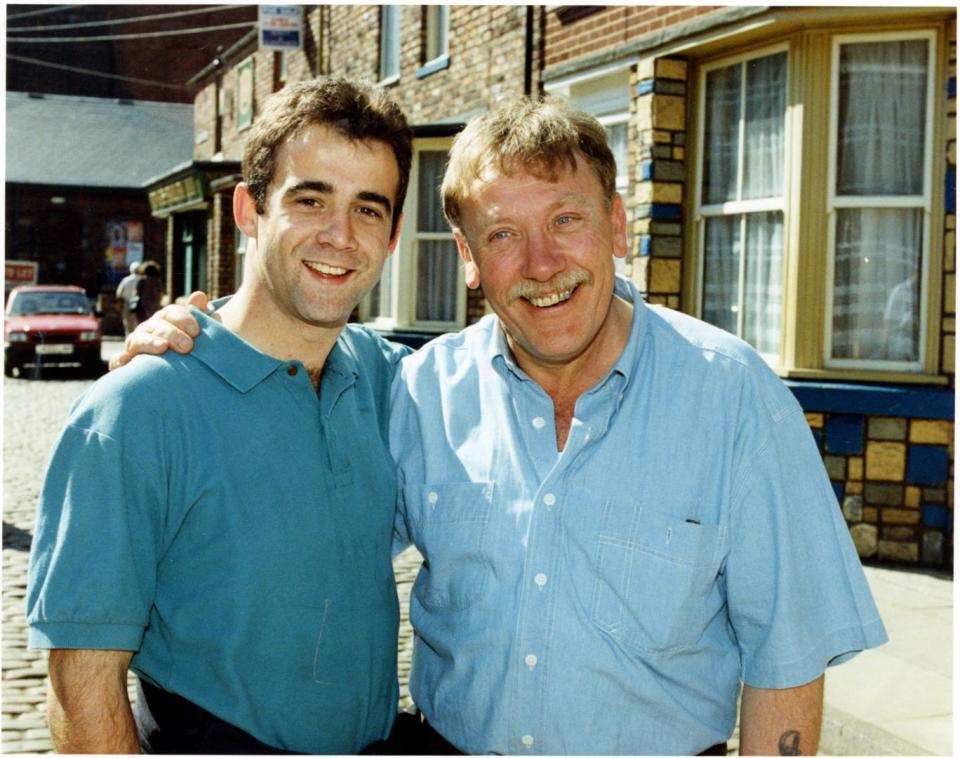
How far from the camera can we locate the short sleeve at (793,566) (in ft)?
7.29

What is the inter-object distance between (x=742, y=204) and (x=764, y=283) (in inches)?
23.5

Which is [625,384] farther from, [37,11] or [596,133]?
[37,11]

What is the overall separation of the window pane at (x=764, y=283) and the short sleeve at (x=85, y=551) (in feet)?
20.5

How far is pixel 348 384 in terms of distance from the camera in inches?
98.7

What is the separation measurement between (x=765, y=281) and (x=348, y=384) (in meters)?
5.82

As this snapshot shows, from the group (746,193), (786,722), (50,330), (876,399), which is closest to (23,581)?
(786,722)

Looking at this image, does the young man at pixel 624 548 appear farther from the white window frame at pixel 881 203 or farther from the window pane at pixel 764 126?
the window pane at pixel 764 126

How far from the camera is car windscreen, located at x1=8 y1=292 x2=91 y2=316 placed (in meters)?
20.7

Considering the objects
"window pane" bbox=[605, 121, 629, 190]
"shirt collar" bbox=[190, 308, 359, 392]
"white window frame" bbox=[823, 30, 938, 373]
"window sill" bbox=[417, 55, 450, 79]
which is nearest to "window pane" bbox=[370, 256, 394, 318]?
"window sill" bbox=[417, 55, 450, 79]

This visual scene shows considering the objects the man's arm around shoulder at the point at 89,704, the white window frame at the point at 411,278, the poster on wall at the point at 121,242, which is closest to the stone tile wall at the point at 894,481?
the white window frame at the point at 411,278

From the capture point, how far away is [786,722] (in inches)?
88.7

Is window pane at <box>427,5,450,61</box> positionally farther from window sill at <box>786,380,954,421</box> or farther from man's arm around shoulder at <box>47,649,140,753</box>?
man's arm around shoulder at <box>47,649,140,753</box>

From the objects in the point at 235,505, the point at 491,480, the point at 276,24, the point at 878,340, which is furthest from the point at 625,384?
the point at 276,24

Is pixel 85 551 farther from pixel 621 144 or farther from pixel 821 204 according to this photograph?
pixel 621 144
